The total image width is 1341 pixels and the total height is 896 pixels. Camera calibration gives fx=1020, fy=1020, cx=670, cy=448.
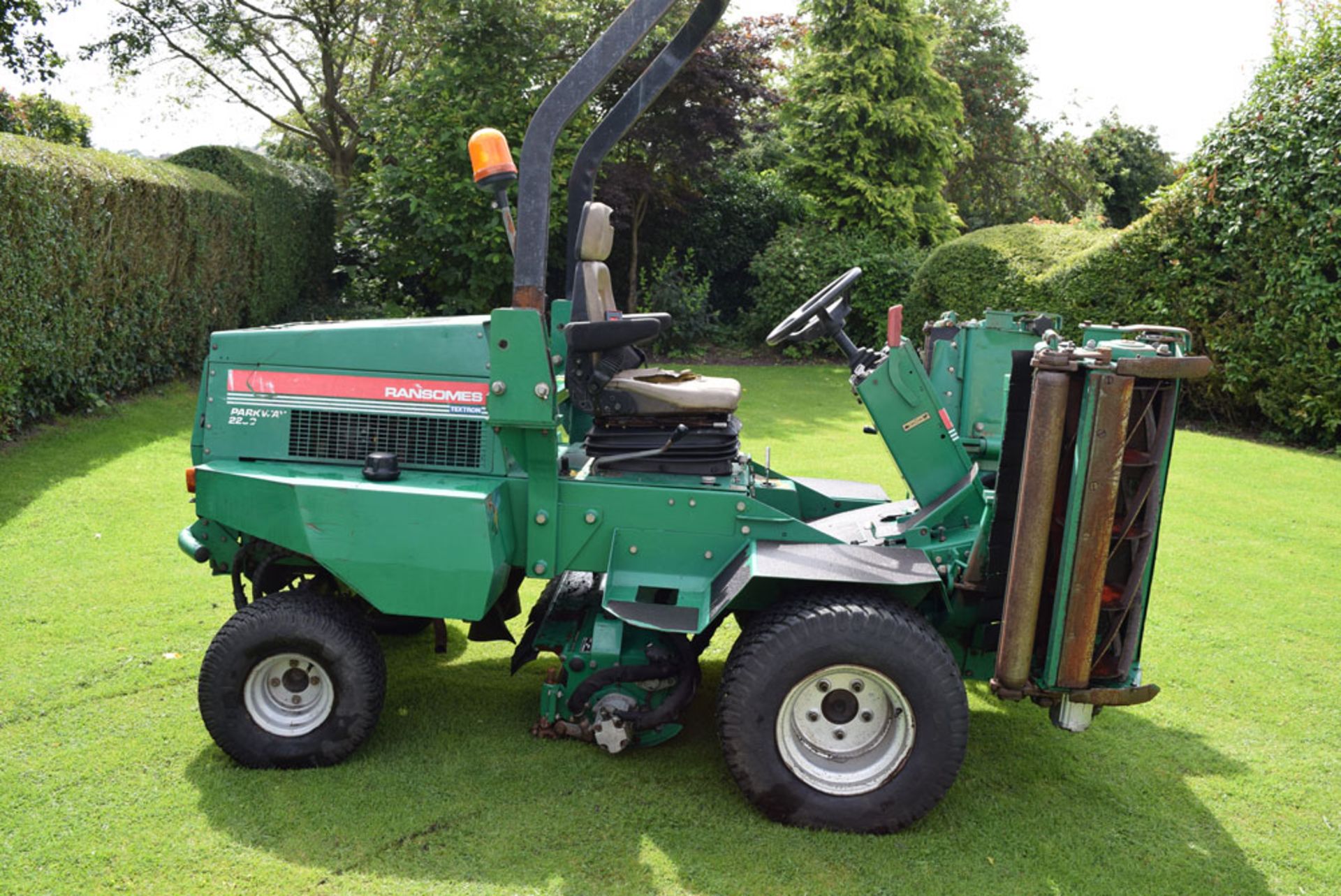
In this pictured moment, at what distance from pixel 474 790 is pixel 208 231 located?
387 inches

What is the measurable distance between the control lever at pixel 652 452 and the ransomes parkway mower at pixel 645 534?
0.01m

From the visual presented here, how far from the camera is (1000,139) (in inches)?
1054

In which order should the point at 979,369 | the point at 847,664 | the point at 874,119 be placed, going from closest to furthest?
the point at 847,664 < the point at 979,369 < the point at 874,119

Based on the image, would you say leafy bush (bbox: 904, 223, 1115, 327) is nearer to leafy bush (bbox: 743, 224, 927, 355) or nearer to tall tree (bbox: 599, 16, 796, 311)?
leafy bush (bbox: 743, 224, 927, 355)

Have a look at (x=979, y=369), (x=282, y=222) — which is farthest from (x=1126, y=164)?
(x=979, y=369)

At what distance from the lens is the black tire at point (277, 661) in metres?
3.54

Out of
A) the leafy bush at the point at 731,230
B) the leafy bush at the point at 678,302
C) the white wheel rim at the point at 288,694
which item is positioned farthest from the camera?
the leafy bush at the point at 731,230

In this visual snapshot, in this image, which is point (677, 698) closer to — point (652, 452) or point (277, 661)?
point (652, 452)

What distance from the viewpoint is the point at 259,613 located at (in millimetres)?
3576

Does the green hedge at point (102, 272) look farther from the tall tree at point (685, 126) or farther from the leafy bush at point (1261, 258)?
the leafy bush at point (1261, 258)

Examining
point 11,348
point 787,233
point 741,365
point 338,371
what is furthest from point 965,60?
point 338,371

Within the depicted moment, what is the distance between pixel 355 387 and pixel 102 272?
6698 millimetres

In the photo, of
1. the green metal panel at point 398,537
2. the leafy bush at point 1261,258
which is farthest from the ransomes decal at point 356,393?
the leafy bush at point 1261,258

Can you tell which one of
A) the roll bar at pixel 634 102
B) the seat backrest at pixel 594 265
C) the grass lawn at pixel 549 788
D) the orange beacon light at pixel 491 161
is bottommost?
the grass lawn at pixel 549 788
